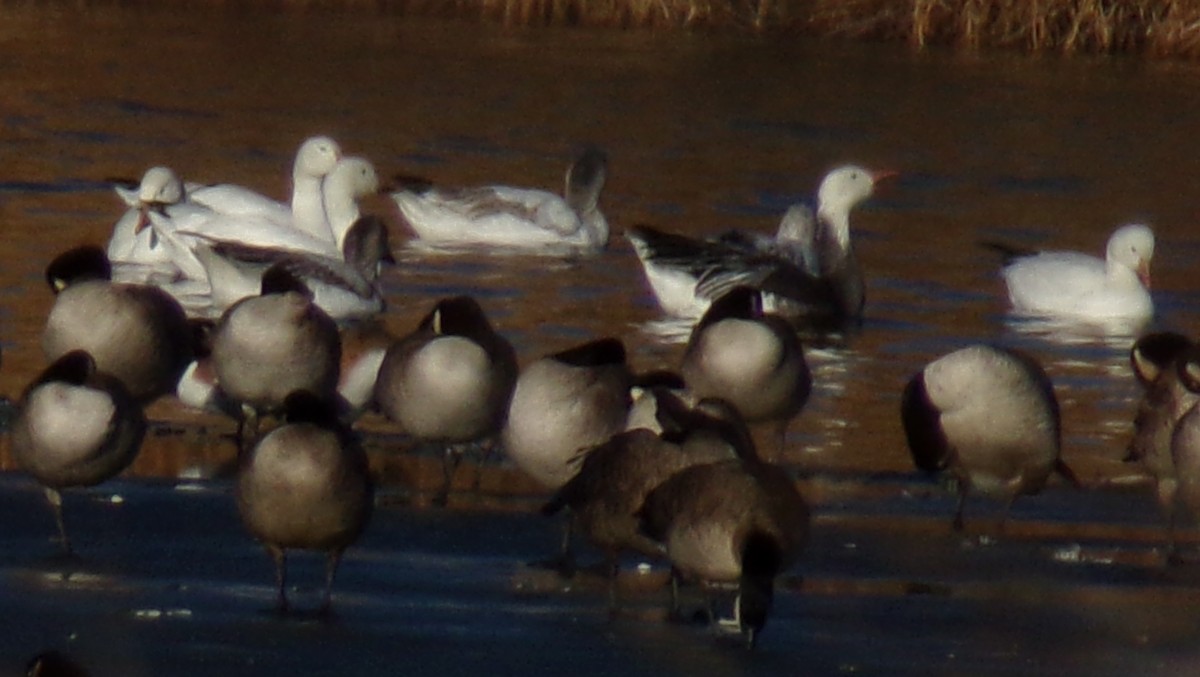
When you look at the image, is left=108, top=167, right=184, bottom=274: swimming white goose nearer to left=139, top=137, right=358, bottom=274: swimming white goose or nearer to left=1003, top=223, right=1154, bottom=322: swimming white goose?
left=139, top=137, right=358, bottom=274: swimming white goose

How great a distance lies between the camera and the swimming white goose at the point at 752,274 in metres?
16.0

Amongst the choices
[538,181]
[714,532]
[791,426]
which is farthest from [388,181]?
[714,532]

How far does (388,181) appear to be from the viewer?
2198 cm

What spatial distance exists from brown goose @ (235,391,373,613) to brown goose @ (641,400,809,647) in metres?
0.93

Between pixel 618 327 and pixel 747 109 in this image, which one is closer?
pixel 618 327

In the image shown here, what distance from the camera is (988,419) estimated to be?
981cm

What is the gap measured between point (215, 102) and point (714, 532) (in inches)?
822

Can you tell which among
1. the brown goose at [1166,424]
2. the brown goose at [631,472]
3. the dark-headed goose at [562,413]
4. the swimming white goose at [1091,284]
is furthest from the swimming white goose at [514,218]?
the brown goose at [631,472]

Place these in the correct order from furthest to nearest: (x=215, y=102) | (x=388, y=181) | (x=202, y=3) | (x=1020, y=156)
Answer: (x=202, y=3) < (x=215, y=102) < (x=1020, y=156) < (x=388, y=181)

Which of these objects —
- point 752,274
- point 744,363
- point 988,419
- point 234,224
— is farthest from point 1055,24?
point 988,419

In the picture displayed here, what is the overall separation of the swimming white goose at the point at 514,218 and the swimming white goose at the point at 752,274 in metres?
2.88

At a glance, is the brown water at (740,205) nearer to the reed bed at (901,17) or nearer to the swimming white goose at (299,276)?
the reed bed at (901,17)

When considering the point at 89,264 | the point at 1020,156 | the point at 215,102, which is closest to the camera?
the point at 89,264

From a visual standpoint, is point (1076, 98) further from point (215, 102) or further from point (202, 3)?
point (202, 3)
